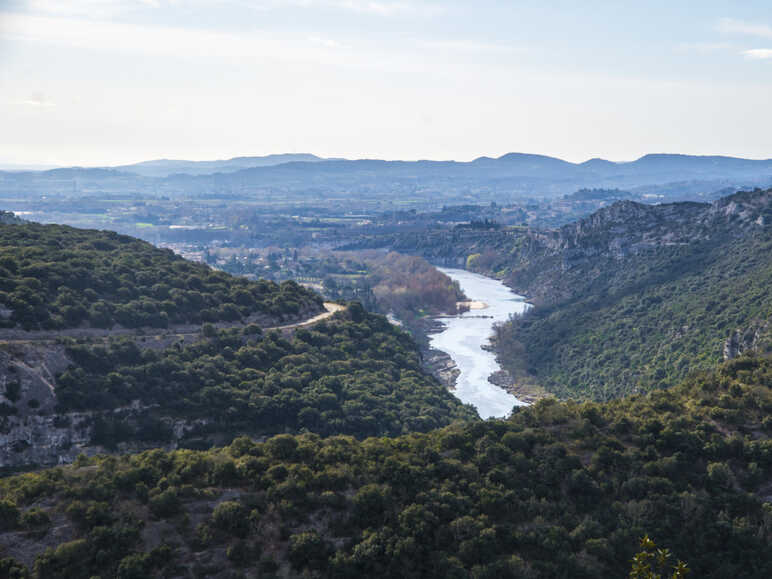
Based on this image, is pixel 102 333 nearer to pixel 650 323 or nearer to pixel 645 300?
pixel 650 323

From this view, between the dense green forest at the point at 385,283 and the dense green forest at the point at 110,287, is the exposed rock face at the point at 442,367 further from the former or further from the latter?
the dense green forest at the point at 110,287

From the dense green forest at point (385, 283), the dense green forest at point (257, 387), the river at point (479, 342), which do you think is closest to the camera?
the dense green forest at point (257, 387)

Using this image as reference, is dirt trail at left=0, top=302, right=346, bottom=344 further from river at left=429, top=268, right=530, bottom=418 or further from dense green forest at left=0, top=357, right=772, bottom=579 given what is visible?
river at left=429, top=268, right=530, bottom=418

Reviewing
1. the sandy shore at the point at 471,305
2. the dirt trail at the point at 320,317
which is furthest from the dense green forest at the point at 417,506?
the sandy shore at the point at 471,305

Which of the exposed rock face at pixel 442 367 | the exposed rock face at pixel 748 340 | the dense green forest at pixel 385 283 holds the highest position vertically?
the exposed rock face at pixel 748 340

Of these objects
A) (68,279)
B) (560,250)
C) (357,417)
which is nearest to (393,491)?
(357,417)

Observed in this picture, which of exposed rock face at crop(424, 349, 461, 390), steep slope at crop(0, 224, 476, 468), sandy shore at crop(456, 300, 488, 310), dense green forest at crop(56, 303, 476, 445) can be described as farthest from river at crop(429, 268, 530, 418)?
dense green forest at crop(56, 303, 476, 445)
